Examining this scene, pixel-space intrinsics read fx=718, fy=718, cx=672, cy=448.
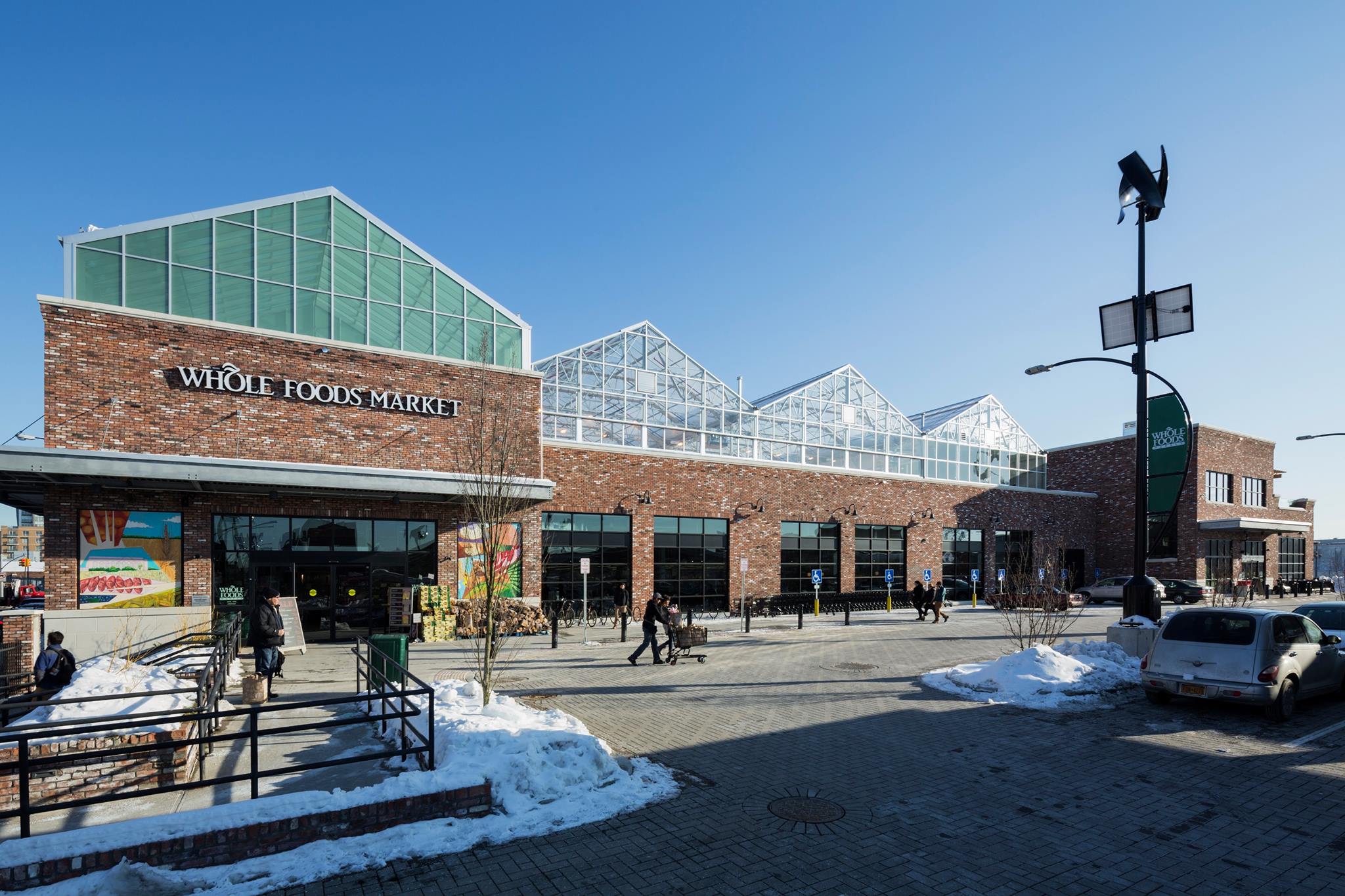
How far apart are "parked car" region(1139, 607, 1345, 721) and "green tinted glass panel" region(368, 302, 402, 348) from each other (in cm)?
1892

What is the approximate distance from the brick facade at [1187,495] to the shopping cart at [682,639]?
35.4 metres

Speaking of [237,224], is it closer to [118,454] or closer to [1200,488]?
[118,454]

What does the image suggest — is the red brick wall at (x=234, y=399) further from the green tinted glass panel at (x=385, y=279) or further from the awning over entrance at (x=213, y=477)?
the green tinted glass panel at (x=385, y=279)

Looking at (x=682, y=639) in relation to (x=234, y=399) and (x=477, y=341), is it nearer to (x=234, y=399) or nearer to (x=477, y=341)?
(x=477, y=341)

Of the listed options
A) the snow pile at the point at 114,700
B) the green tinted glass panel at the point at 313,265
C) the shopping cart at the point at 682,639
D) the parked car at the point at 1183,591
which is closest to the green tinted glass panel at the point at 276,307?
the green tinted glass panel at the point at 313,265

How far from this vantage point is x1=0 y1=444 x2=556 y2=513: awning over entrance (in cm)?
1462

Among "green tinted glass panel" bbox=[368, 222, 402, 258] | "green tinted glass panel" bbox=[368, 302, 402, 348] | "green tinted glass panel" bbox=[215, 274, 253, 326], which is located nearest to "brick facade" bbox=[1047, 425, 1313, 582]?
"green tinted glass panel" bbox=[368, 302, 402, 348]

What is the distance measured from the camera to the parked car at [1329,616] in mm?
14211

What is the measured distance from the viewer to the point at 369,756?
676cm

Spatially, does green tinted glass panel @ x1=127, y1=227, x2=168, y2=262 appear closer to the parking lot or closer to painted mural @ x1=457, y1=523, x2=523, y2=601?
painted mural @ x1=457, y1=523, x2=523, y2=601

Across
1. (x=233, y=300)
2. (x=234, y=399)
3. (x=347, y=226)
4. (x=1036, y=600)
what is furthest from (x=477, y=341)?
(x=1036, y=600)

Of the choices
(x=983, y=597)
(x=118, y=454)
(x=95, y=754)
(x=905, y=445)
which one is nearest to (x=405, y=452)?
(x=118, y=454)

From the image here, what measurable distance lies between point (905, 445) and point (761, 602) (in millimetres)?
12868

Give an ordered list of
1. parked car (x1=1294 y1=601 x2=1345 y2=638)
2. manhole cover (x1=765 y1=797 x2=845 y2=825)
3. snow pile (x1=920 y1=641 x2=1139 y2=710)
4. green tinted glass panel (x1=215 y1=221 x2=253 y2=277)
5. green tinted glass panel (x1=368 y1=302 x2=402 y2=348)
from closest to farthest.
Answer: manhole cover (x1=765 y1=797 x2=845 y2=825) < snow pile (x1=920 y1=641 x2=1139 y2=710) < parked car (x1=1294 y1=601 x2=1345 y2=638) < green tinted glass panel (x1=215 y1=221 x2=253 y2=277) < green tinted glass panel (x1=368 y1=302 x2=402 y2=348)
